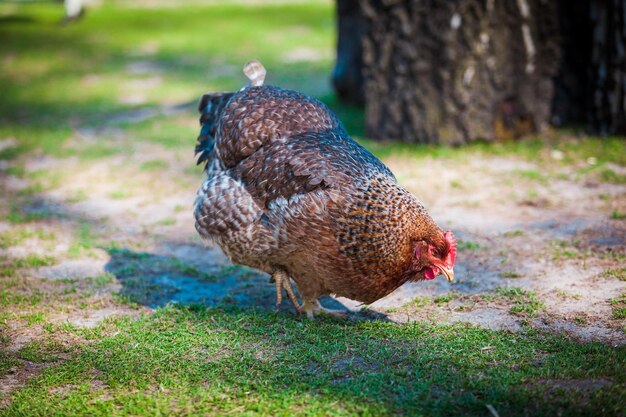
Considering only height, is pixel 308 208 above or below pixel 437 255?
above

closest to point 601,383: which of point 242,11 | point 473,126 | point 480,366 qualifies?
point 480,366

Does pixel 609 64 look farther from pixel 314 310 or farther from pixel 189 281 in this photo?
pixel 189 281

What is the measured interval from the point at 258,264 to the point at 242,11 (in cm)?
1469

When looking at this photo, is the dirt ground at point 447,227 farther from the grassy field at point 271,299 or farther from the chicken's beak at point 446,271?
the chicken's beak at point 446,271

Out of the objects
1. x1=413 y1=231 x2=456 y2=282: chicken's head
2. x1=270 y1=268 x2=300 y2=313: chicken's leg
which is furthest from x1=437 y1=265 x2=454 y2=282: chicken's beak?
x1=270 y1=268 x2=300 y2=313: chicken's leg

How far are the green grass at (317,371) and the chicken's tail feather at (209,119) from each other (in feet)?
4.62

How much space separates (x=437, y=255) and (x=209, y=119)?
2261 millimetres

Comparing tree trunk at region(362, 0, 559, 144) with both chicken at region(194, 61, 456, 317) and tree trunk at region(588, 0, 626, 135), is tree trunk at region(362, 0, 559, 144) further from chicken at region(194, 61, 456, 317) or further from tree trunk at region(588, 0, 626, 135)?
chicken at region(194, 61, 456, 317)

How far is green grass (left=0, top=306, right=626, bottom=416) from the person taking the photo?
3332 millimetres

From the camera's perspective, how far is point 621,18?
7090 mm

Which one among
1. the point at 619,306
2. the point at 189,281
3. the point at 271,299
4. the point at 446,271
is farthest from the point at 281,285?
the point at 619,306

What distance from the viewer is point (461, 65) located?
7.47 metres

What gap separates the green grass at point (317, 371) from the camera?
3332mm

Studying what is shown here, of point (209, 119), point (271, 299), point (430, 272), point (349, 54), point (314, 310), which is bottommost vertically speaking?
point (271, 299)
